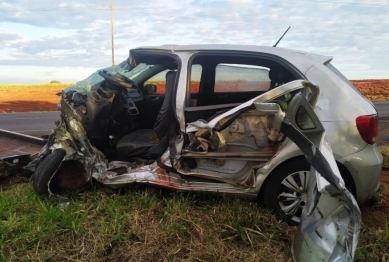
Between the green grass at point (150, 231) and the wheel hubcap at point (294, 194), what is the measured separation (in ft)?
0.65

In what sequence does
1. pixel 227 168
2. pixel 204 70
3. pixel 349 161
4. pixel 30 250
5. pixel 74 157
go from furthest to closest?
1. pixel 204 70
2. pixel 74 157
3. pixel 227 168
4. pixel 349 161
5. pixel 30 250

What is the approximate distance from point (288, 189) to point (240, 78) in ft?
4.52

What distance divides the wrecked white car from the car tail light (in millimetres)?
524

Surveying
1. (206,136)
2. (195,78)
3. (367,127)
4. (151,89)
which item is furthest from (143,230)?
(151,89)

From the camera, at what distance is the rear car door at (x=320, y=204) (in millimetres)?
2209

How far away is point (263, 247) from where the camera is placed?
2.93 metres

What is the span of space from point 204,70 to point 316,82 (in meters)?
1.40

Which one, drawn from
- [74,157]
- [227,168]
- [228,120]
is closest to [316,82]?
[228,120]

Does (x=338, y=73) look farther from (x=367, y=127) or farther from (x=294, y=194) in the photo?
(x=294, y=194)

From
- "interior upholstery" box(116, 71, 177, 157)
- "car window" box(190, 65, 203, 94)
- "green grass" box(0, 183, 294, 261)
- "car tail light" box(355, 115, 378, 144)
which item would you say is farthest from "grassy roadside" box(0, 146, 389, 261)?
"car window" box(190, 65, 203, 94)

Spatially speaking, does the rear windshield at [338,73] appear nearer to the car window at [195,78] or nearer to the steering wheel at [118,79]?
the car window at [195,78]

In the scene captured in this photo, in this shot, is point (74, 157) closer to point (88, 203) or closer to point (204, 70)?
point (88, 203)

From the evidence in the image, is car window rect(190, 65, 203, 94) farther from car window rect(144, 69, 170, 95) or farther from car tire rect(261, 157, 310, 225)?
car tire rect(261, 157, 310, 225)

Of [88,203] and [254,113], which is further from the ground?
[254,113]
